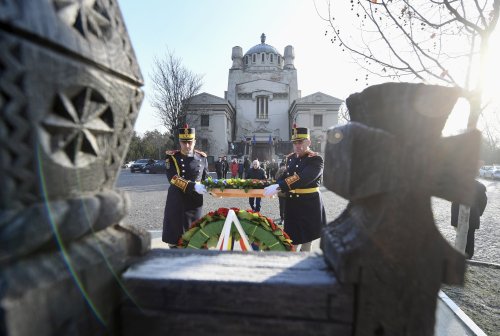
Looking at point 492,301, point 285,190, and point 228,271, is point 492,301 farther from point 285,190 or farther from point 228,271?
point 228,271

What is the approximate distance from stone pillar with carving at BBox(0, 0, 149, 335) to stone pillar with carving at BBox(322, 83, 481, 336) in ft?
2.56

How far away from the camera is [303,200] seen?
4094 mm

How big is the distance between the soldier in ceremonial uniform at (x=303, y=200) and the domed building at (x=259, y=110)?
2663cm

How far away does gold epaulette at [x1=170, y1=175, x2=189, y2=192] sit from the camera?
391 cm

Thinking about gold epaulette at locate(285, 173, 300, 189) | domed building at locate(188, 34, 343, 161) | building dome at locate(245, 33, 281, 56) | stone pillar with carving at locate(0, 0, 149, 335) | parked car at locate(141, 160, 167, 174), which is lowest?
parked car at locate(141, 160, 167, 174)

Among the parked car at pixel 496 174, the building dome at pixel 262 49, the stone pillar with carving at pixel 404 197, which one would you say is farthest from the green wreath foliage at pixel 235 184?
the building dome at pixel 262 49

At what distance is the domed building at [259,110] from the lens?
36.7m

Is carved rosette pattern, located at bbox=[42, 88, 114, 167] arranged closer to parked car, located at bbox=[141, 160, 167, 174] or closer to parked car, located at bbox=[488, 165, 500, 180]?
parked car, located at bbox=[141, 160, 167, 174]

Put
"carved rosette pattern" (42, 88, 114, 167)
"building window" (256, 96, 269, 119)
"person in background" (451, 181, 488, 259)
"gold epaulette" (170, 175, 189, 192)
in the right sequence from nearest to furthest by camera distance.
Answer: "carved rosette pattern" (42, 88, 114, 167) → "gold epaulette" (170, 175, 189, 192) → "person in background" (451, 181, 488, 259) → "building window" (256, 96, 269, 119)

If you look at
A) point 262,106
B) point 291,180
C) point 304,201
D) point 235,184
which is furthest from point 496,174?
point 235,184

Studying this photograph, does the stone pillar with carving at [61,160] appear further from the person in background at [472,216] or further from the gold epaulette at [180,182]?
the person in background at [472,216]

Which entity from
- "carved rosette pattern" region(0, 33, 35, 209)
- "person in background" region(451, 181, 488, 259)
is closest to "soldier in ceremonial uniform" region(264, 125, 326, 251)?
"person in background" region(451, 181, 488, 259)

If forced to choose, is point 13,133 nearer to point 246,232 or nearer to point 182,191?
point 246,232

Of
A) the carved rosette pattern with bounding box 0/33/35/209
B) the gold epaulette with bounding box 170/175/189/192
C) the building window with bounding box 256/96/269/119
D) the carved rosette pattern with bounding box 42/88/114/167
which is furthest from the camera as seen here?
the building window with bounding box 256/96/269/119
